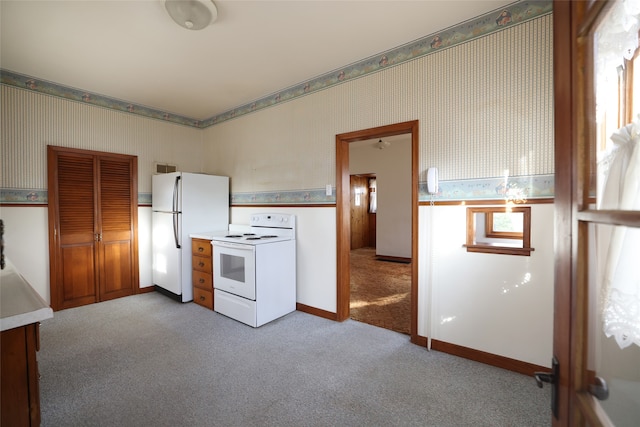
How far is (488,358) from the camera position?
2.21 m

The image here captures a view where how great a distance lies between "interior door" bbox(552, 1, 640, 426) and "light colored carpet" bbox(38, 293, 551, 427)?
1.34 meters

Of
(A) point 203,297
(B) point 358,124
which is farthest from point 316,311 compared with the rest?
(B) point 358,124

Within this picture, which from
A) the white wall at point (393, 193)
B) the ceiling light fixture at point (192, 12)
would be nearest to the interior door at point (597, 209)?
the ceiling light fixture at point (192, 12)

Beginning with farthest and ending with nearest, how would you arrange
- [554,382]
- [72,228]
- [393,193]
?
[393,193]
[72,228]
[554,382]

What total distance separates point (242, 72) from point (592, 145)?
316 cm

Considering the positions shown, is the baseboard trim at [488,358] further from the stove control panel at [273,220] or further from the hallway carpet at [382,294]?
the stove control panel at [273,220]

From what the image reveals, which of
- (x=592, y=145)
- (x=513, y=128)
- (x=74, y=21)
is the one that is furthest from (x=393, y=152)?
(x=592, y=145)

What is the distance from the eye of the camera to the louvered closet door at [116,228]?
3.66 meters

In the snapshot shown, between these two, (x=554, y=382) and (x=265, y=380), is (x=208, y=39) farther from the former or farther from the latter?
(x=554, y=382)

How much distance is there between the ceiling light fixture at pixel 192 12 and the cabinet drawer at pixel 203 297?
270cm

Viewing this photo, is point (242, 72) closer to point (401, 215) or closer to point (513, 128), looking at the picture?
point (513, 128)

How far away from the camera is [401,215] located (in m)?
6.31

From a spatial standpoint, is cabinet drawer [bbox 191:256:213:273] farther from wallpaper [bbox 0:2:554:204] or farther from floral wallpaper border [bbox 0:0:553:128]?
floral wallpaper border [bbox 0:0:553:128]

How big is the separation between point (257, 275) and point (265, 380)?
105cm
